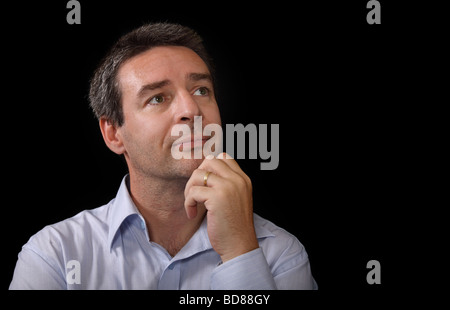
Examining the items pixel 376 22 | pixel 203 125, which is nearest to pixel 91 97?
pixel 203 125

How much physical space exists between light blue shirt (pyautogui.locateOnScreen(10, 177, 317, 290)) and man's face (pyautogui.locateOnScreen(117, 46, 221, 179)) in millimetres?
361

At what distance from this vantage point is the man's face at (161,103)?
92.7 inches

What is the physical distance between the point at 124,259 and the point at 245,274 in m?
0.78

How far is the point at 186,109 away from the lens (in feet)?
7.60

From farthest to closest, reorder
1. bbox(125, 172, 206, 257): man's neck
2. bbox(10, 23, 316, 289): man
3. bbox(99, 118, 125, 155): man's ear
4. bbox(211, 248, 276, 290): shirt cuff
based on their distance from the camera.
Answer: bbox(99, 118, 125, 155): man's ear < bbox(125, 172, 206, 257): man's neck < bbox(10, 23, 316, 289): man < bbox(211, 248, 276, 290): shirt cuff

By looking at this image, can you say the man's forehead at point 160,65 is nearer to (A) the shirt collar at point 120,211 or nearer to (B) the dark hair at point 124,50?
(B) the dark hair at point 124,50

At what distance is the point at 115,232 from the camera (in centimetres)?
241

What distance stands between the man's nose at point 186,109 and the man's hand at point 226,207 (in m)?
0.35

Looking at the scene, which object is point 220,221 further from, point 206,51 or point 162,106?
point 206,51

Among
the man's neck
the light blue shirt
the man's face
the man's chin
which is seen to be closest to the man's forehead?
the man's face

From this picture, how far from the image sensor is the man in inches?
83.3

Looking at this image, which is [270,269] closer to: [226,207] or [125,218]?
[226,207]

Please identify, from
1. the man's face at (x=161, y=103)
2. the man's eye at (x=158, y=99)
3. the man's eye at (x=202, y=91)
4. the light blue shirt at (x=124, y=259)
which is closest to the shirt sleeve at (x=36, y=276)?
the light blue shirt at (x=124, y=259)

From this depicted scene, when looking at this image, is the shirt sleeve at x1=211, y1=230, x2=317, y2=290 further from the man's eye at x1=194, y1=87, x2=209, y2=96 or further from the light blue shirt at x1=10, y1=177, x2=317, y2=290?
the man's eye at x1=194, y1=87, x2=209, y2=96
